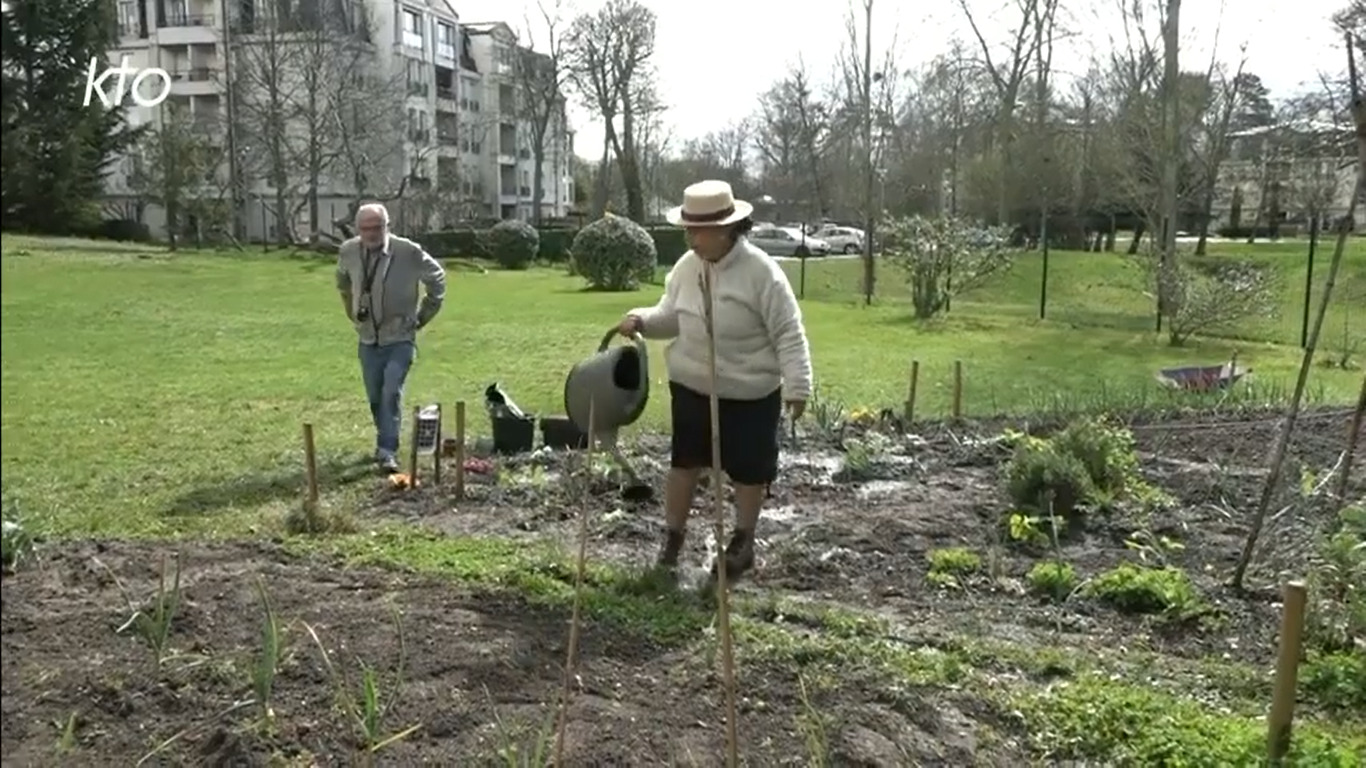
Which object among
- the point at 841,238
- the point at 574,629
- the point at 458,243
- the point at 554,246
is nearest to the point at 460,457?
the point at 574,629

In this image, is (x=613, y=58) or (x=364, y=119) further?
(x=364, y=119)

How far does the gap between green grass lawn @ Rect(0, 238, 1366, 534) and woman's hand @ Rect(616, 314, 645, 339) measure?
1445mm

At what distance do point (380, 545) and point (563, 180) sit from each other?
39.0 meters

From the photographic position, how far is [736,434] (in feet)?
12.9

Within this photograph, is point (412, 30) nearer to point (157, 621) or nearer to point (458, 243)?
point (157, 621)

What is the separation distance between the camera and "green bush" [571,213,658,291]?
19.0 m

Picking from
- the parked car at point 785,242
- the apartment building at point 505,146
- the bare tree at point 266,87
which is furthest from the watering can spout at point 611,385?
the parked car at point 785,242

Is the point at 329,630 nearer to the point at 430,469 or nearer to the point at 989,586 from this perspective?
the point at 989,586

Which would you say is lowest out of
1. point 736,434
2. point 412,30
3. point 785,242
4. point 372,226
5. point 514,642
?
point 514,642

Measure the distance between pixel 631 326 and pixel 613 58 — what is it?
5639mm

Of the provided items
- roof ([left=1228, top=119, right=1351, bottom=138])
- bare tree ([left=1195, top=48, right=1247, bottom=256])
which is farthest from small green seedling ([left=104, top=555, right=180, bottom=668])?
bare tree ([left=1195, top=48, right=1247, bottom=256])

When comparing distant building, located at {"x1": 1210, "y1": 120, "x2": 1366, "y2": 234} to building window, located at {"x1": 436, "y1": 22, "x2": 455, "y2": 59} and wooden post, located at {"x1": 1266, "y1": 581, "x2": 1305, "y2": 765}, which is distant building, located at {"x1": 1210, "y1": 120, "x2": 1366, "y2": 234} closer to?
wooden post, located at {"x1": 1266, "y1": 581, "x2": 1305, "y2": 765}

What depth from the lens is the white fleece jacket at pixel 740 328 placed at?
3.81 m

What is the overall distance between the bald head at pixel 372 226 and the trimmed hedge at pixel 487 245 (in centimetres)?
1806
